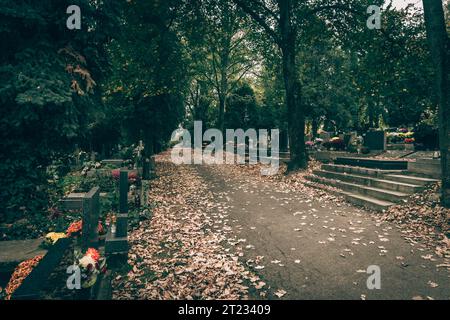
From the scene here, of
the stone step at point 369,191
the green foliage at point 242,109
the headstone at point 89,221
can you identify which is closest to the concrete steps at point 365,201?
the stone step at point 369,191

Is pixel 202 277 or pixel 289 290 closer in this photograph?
pixel 289 290

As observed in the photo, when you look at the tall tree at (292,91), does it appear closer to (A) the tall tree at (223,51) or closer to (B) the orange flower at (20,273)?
(A) the tall tree at (223,51)

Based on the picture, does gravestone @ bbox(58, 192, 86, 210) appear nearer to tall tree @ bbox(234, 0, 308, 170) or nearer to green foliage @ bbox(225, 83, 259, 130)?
tall tree @ bbox(234, 0, 308, 170)

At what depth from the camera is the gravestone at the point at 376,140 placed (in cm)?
1859

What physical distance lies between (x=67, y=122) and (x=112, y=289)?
4.26 meters

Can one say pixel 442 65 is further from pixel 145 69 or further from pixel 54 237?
pixel 145 69

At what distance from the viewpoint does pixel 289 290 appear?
462cm

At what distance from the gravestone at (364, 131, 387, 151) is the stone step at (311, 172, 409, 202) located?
327 inches

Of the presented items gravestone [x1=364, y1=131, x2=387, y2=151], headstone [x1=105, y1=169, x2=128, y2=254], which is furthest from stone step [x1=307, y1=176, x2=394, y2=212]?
gravestone [x1=364, y1=131, x2=387, y2=151]
